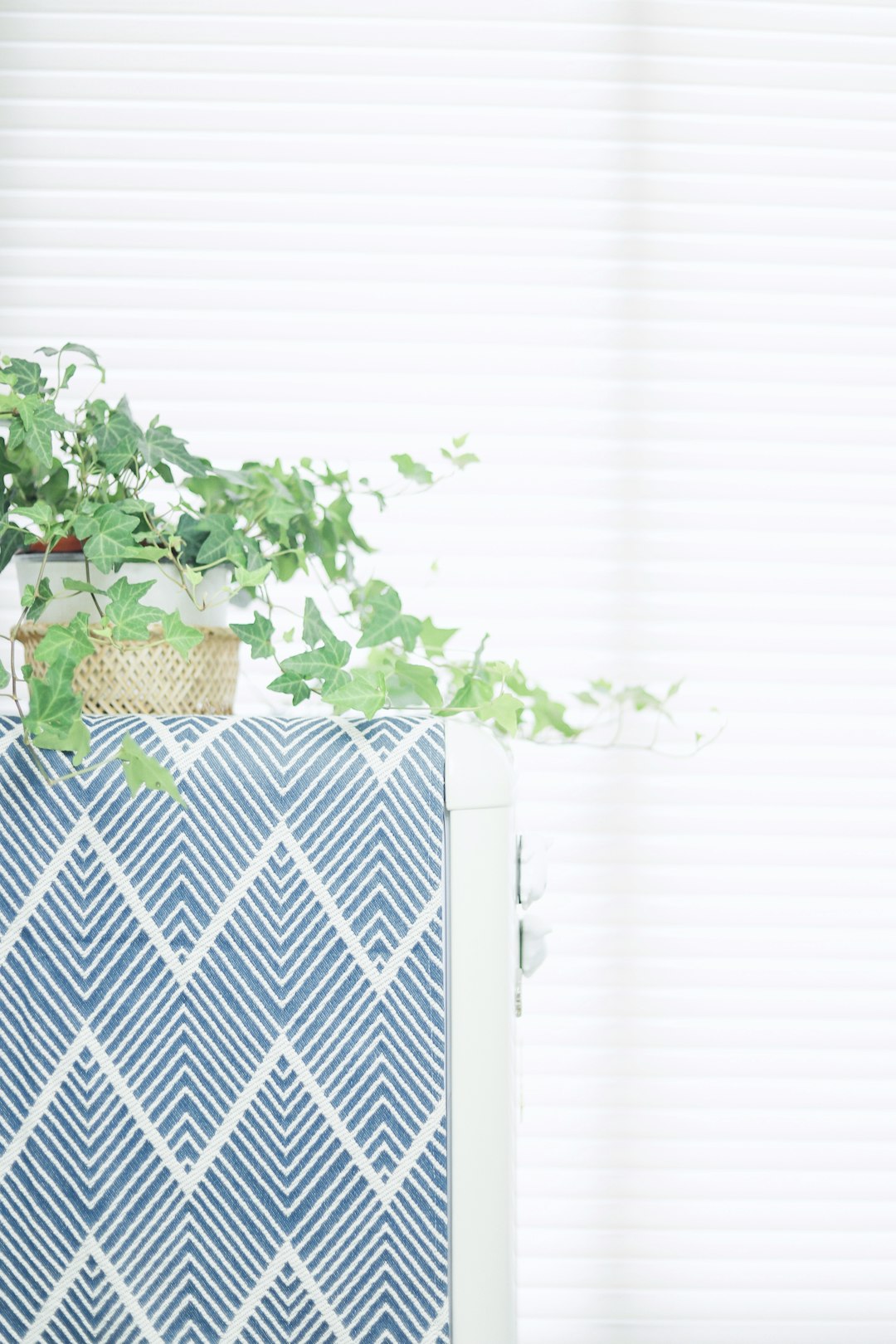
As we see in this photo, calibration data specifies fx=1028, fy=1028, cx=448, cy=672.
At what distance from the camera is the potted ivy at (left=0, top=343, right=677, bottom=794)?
677 millimetres

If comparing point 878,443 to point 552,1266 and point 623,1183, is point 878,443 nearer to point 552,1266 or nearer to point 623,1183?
point 623,1183

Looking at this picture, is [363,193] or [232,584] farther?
[363,193]

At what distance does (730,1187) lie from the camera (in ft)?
4.32

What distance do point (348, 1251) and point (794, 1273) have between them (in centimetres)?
95

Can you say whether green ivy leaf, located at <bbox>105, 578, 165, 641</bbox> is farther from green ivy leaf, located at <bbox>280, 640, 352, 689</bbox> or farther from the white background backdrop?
the white background backdrop

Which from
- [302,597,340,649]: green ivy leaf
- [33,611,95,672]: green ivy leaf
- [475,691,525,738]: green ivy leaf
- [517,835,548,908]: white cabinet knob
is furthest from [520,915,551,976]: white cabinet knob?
[33,611,95,672]: green ivy leaf

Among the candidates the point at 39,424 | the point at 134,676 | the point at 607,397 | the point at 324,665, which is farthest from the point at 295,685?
the point at 607,397

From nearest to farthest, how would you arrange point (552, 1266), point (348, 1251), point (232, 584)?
point (348, 1251)
point (232, 584)
point (552, 1266)

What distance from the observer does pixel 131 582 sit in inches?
30.9

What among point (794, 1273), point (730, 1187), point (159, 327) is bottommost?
point (794, 1273)

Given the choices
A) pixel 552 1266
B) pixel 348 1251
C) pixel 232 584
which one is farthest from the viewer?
pixel 552 1266

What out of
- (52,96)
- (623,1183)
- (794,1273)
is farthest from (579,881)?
(52,96)

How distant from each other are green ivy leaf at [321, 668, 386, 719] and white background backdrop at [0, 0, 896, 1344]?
66cm

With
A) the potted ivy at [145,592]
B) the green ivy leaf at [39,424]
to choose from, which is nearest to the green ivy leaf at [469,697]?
the potted ivy at [145,592]
